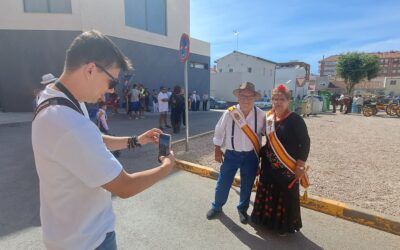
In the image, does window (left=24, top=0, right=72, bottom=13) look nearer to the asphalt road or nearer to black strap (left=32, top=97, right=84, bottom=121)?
the asphalt road

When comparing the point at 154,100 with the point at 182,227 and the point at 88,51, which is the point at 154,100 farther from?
the point at 88,51

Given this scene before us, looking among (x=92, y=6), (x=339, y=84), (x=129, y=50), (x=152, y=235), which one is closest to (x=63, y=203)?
(x=152, y=235)

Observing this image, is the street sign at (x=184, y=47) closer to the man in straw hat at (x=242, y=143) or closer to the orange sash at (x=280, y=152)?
the man in straw hat at (x=242, y=143)

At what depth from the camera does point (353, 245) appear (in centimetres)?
296

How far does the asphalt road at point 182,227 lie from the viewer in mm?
2965

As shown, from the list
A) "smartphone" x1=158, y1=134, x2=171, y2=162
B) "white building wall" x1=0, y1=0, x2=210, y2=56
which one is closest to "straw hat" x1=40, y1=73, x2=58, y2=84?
"smartphone" x1=158, y1=134, x2=171, y2=162

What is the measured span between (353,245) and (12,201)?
15.4ft

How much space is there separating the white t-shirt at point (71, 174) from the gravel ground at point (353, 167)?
3761 mm

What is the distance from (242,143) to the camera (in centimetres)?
334

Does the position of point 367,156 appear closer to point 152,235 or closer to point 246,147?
point 246,147

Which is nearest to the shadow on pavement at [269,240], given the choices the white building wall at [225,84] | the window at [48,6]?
the window at [48,6]

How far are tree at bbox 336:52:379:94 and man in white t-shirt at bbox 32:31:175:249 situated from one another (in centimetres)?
4848

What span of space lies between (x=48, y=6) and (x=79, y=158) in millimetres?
16154

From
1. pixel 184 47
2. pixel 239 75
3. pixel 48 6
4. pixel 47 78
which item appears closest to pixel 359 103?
pixel 239 75
